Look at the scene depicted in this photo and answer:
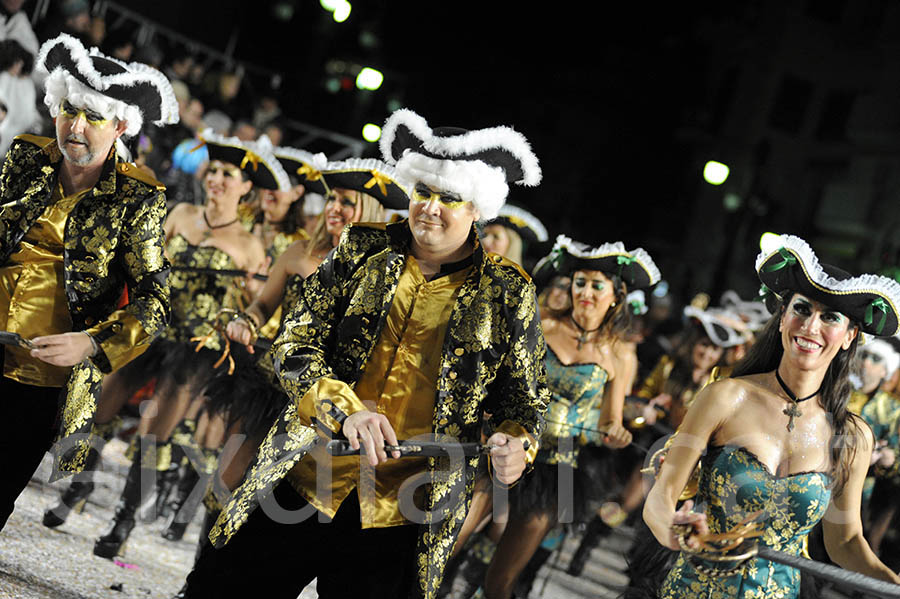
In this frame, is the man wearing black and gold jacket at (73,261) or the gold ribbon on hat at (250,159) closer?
the man wearing black and gold jacket at (73,261)

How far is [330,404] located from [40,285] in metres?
1.47

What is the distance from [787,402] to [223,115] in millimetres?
10194

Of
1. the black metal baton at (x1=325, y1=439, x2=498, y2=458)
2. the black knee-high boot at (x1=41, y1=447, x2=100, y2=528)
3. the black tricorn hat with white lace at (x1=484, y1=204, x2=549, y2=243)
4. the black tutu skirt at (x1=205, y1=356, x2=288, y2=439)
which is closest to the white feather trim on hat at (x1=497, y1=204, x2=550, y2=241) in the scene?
the black tricorn hat with white lace at (x1=484, y1=204, x2=549, y2=243)

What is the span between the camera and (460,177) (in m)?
3.44

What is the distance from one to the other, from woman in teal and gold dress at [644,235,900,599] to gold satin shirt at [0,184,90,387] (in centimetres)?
230

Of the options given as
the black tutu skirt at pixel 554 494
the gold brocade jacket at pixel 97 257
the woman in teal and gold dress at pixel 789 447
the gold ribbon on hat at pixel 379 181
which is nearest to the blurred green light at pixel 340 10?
the gold ribbon on hat at pixel 379 181

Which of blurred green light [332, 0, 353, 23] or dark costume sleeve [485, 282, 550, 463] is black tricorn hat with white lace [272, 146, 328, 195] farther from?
blurred green light [332, 0, 353, 23]

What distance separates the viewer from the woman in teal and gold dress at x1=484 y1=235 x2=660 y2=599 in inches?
258

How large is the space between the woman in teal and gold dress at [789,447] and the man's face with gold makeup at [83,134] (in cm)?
242

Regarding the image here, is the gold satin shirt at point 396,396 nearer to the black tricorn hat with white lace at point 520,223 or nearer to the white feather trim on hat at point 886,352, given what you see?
the black tricorn hat with white lace at point 520,223

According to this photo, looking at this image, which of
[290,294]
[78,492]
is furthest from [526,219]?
[78,492]

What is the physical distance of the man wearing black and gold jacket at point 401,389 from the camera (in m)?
3.33

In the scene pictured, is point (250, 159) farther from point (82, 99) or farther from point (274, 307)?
point (82, 99)

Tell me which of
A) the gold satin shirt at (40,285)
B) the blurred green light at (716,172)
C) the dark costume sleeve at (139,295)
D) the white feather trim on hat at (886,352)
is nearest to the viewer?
the dark costume sleeve at (139,295)
